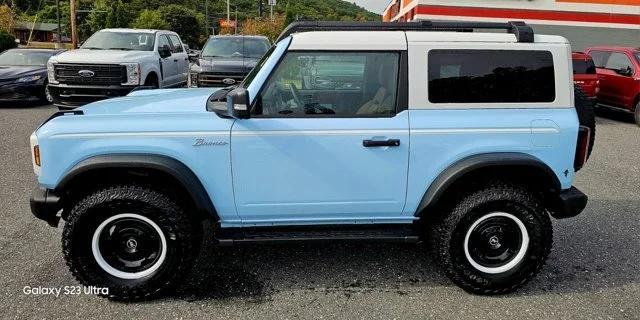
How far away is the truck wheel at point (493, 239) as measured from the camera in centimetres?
330

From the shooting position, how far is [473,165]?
315 cm

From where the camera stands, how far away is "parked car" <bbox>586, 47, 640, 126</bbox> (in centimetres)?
1052

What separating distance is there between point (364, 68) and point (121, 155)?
172cm

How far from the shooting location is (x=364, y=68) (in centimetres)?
333

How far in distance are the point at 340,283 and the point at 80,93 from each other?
310 inches

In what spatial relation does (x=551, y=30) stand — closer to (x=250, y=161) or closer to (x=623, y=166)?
(x=623, y=166)

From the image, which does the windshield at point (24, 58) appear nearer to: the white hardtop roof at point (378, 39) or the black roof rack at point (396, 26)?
the black roof rack at point (396, 26)

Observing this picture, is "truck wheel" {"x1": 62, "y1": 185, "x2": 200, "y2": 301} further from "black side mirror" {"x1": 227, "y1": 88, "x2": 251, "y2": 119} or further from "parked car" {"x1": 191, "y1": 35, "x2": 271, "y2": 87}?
"parked car" {"x1": 191, "y1": 35, "x2": 271, "y2": 87}

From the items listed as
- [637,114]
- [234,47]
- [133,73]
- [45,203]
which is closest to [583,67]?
[637,114]

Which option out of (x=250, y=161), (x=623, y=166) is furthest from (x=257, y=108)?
(x=623, y=166)

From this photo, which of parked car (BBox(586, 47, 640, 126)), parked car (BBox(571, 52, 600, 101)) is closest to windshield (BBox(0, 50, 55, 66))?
parked car (BBox(571, 52, 600, 101))

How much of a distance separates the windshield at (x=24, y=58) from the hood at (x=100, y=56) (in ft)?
10.6

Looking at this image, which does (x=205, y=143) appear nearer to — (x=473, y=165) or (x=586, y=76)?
(x=473, y=165)

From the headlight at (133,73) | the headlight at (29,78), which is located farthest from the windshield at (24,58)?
the headlight at (133,73)
